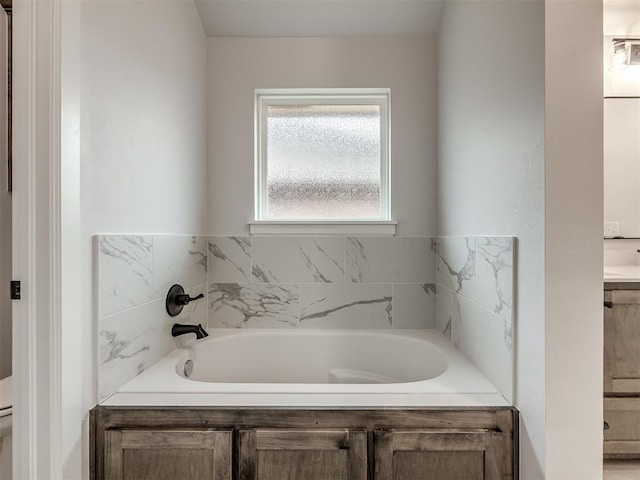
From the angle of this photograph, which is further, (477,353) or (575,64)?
(477,353)

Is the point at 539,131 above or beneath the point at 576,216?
above

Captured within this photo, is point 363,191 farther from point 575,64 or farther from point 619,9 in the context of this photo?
point 619,9

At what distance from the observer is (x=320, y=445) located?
113 cm

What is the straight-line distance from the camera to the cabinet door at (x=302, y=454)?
1.13 metres

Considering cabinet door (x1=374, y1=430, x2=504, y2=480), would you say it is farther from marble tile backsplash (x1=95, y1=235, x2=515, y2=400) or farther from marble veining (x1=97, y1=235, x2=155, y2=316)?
marble veining (x1=97, y1=235, x2=155, y2=316)

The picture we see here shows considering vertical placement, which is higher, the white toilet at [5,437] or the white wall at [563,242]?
the white wall at [563,242]

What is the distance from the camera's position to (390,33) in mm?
2074

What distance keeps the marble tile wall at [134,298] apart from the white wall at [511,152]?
51.7 inches

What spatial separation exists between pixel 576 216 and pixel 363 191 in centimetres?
131

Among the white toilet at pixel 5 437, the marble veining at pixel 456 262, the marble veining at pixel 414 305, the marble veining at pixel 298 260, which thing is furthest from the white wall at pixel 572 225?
the white toilet at pixel 5 437

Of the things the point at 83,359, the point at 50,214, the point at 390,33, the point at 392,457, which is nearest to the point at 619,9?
the point at 390,33

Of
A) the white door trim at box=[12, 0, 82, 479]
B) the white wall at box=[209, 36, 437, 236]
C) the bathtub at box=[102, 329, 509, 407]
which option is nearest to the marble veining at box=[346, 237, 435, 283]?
the white wall at box=[209, 36, 437, 236]

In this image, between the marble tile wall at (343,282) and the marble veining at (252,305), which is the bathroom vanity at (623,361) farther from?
the marble veining at (252,305)

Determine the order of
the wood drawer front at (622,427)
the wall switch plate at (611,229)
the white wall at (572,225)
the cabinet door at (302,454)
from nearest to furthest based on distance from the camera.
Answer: the white wall at (572,225)
the cabinet door at (302,454)
the wood drawer front at (622,427)
the wall switch plate at (611,229)
